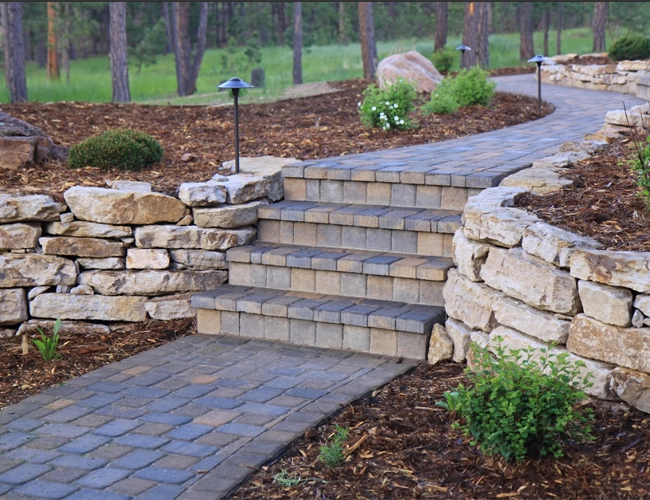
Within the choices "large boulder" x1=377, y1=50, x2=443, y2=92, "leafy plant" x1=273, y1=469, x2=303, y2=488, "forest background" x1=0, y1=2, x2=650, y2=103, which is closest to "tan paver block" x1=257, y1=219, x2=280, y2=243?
"leafy plant" x1=273, y1=469, x2=303, y2=488

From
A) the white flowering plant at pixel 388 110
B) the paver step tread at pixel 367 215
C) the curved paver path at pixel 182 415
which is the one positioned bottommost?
the curved paver path at pixel 182 415

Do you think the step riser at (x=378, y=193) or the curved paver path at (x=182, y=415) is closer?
the curved paver path at (x=182, y=415)

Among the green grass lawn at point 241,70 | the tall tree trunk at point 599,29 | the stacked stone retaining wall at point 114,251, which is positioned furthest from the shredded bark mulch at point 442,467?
the tall tree trunk at point 599,29

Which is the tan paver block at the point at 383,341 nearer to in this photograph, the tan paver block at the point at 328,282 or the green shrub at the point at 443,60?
the tan paver block at the point at 328,282

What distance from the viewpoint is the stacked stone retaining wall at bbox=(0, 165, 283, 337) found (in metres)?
5.65

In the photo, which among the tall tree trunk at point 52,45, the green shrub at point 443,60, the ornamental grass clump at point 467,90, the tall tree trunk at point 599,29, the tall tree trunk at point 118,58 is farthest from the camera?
the tall tree trunk at point 52,45

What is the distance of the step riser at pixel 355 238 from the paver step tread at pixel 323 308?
470 mm

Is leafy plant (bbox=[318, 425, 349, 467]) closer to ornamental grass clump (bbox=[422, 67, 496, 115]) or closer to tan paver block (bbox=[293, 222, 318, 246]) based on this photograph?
tan paver block (bbox=[293, 222, 318, 246])

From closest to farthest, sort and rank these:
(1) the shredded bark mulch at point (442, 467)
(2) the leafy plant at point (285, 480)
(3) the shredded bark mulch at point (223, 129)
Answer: (1) the shredded bark mulch at point (442, 467) → (2) the leafy plant at point (285, 480) → (3) the shredded bark mulch at point (223, 129)

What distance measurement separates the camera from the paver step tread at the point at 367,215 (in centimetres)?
531

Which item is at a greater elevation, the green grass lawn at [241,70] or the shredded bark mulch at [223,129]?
the green grass lawn at [241,70]

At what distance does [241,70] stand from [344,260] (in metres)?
23.1

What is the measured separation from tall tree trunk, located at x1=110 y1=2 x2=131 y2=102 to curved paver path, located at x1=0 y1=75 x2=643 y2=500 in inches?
465

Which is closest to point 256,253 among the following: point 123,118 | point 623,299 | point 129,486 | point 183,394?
point 183,394
